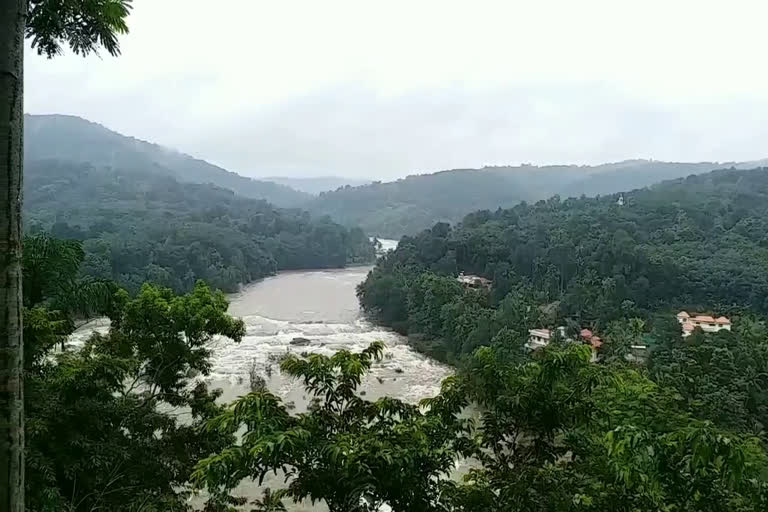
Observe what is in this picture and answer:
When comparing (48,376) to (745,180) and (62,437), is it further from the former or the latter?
(745,180)

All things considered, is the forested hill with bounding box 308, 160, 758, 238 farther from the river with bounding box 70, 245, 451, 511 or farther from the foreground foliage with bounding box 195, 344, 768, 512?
the foreground foliage with bounding box 195, 344, 768, 512

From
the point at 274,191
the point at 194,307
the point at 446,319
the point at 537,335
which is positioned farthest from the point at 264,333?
the point at 274,191

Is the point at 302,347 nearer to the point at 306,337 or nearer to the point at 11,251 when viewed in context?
the point at 306,337

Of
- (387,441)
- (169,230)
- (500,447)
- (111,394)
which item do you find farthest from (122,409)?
(169,230)

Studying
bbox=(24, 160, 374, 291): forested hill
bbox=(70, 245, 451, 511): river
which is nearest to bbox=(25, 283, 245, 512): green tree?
bbox=(70, 245, 451, 511): river

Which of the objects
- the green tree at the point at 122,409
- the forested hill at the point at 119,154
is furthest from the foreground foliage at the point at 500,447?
the forested hill at the point at 119,154

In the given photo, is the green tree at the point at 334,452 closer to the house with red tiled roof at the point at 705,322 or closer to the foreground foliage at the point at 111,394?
the foreground foliage at the point at 111,394
